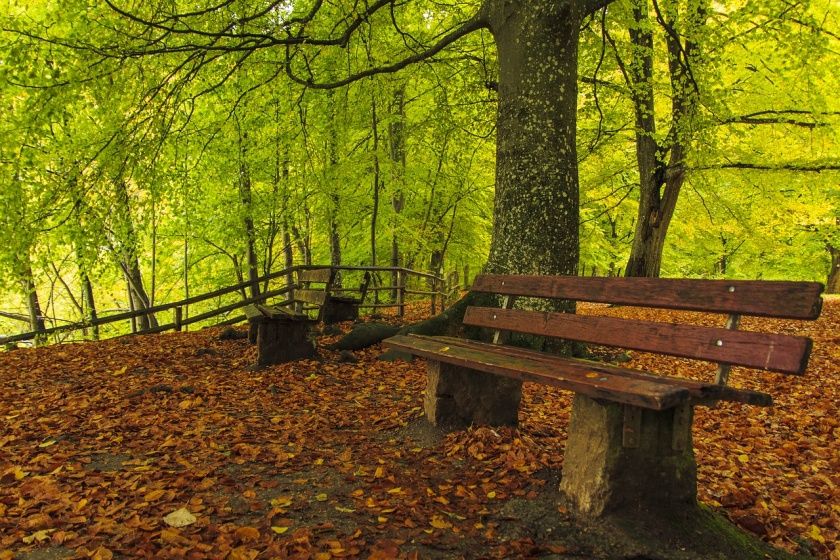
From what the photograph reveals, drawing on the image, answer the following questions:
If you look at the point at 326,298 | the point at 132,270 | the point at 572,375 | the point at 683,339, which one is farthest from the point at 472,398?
the point at 132,270

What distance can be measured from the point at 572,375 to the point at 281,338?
4.68 m

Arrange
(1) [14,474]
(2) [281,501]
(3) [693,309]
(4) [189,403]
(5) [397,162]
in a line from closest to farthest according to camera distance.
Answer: (3) [693,309], (2) [281,501], (1) [14,474], (4) [189,403], (5) [397,162]

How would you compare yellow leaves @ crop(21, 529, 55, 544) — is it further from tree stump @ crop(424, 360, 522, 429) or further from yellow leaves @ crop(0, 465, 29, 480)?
tree stump @ crop(424, 360, 522, 429)

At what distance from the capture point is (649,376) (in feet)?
9.07

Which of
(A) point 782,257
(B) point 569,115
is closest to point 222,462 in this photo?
(B) point 569,115

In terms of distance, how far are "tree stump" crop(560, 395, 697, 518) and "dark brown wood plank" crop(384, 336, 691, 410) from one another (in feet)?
0.60

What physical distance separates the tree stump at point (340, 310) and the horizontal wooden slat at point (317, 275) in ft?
1.97

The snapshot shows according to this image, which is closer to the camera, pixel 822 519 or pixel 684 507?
pixel 684 507

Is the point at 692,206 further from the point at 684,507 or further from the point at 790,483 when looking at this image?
the point at 684,507

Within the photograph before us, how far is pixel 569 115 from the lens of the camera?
18.5 feet

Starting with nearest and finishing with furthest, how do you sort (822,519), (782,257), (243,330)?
1. (822,519)
2. (243,330)
3. (782,257)

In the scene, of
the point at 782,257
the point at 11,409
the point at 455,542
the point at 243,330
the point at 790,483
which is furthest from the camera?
the point at 782,257

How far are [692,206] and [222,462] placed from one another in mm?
13670

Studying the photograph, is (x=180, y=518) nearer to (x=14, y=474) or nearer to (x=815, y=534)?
(x=14, y=474)
